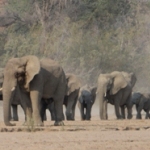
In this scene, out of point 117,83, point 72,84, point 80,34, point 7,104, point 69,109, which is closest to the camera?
point 7,104

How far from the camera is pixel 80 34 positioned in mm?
51312

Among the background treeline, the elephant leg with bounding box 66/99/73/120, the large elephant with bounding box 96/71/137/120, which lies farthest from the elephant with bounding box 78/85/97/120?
the background treeline

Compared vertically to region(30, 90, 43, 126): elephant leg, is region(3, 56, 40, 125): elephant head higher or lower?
higher

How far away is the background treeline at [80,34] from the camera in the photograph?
4947 cm

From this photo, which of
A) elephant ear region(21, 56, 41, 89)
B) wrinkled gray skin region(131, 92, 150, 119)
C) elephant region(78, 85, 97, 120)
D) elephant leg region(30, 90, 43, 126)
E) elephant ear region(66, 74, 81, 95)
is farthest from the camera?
wrinkled gray skin region(131, 92, 150, 119)

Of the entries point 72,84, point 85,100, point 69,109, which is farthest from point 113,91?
point 85,100

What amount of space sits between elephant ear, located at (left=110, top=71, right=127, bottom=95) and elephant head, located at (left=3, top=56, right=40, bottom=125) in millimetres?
10504

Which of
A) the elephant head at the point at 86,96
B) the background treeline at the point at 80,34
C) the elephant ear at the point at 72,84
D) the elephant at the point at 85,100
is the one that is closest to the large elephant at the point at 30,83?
the elephant ear at the point at 72,84

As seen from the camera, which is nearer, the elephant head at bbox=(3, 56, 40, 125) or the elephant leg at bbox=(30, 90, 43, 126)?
the elephant head at bbox=(3, 56, 40, 125)

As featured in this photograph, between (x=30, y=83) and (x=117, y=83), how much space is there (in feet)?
36.5

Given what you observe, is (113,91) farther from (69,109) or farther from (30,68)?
(30,68)

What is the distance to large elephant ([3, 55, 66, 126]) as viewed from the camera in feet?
70.2

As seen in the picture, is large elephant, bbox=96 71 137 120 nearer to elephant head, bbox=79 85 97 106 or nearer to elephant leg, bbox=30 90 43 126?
elephant head, bbox=79 85 97 106

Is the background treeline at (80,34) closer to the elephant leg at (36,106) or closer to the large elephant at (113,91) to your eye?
the large elephant at (113,91)
